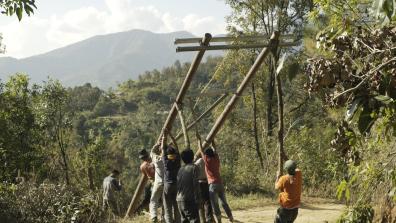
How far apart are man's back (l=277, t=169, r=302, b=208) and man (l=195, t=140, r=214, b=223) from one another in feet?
6.59

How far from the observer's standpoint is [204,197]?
381 inches

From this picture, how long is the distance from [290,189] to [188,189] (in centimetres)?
165

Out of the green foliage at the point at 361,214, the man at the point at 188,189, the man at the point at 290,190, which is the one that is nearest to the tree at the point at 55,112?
the man at the point at 188,189

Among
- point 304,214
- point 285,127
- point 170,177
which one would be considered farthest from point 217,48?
point 285,127

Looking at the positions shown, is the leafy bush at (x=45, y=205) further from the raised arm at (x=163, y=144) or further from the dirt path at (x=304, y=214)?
the dirt path at (x=304, y=214)

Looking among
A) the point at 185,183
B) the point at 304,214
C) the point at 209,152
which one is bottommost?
the point at 304,214

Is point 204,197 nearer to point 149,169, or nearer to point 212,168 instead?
point 212,168

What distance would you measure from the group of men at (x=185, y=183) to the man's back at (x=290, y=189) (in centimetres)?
140

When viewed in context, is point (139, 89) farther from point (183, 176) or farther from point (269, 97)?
point (183, 176)

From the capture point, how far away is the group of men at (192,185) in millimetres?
7699

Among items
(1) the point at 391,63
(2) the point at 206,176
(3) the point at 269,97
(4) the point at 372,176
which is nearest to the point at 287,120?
(3) the point at 269,97

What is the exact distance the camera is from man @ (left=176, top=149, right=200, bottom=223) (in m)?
7.99

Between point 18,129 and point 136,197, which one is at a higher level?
point 18,129

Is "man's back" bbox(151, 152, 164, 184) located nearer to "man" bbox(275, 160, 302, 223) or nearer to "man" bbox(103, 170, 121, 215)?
"man" bbox(103, 170, 121, 215)
